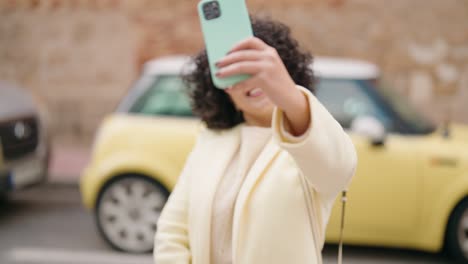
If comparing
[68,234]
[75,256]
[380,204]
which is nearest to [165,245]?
[380,204]

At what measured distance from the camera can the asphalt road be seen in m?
4.83

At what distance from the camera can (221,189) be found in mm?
1771

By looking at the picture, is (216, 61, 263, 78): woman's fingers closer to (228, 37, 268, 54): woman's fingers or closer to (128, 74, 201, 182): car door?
(228, 37, 268, 54): woman's fingers

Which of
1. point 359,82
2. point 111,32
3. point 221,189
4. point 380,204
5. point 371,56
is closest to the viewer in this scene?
point 221,189

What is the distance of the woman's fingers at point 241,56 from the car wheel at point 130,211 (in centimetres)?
381

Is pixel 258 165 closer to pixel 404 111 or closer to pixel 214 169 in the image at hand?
pixel 214 169

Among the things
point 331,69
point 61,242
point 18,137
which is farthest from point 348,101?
point 18,137

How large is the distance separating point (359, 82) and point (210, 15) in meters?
3.64

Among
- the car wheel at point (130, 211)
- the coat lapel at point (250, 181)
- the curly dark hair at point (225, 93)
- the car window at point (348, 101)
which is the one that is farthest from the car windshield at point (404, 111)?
the coat lapel at point (250, 181)

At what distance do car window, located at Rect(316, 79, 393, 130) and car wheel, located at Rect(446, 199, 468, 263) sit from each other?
0.78 metres

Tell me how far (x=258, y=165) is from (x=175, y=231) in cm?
39

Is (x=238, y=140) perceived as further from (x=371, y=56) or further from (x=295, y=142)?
(x=371, y=56)

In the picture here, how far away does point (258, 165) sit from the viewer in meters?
1.64

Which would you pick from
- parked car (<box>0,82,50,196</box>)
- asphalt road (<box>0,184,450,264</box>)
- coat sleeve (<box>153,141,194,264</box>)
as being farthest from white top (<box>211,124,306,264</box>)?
parked car (<box>0,82,50,196</box>)
